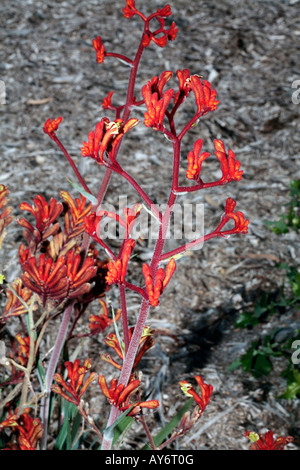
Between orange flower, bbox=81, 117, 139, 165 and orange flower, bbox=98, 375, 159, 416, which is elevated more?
orange flower, bbox=81, 117, 139, 165

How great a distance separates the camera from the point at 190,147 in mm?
3219

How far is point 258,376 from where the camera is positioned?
6.78 feet

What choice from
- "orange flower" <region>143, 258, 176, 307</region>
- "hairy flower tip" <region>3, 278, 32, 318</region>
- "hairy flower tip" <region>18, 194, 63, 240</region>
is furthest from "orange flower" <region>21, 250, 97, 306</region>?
"orange flower" <region>143, 258, 176, 307</region>

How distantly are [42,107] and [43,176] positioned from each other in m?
0.62

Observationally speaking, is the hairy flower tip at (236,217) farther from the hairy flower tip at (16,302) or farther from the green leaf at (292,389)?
the green leaf at (292,389)

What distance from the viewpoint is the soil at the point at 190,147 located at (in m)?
2.07

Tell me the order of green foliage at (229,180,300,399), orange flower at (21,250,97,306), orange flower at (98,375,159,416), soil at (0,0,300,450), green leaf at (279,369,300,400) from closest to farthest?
orange flower at (98,375,159,416) → orange flower at (21,250,97,306) → green leaf at (279,369,300,400) → green foliage at (229,180,300,399) → soil at (0,0,300,450)

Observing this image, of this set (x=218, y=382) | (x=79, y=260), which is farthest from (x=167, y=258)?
(x=218, y=382)

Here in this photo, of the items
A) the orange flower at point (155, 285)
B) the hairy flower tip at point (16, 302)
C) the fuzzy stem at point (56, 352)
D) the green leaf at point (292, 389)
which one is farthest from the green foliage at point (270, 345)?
the orange flower at point (155, 285)

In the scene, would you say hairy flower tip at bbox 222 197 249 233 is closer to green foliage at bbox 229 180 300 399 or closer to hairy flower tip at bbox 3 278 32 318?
hairy flower tip at bbox 3 278 32 318

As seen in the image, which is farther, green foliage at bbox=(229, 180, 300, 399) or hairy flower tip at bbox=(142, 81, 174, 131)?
green foliage at bbox=(229, 180, 300, 399)

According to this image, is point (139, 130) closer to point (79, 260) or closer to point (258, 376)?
point (258, 376)

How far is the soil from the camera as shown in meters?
2.07

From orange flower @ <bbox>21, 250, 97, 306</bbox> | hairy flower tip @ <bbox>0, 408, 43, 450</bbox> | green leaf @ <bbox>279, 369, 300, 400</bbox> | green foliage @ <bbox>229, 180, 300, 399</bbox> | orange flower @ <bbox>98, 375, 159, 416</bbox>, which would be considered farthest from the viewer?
green foliage @ <bbox>229, 180, 300, 399</bbox>
